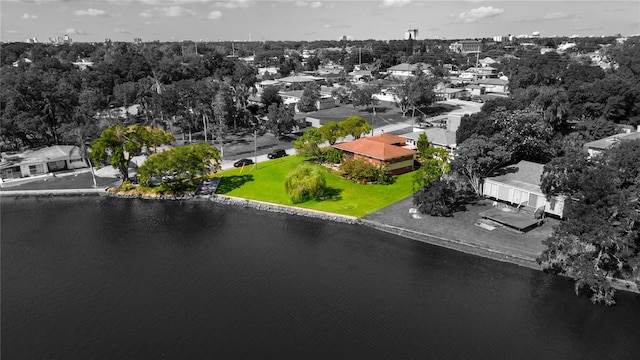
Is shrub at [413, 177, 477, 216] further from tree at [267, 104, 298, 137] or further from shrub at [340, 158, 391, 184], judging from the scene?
tree at [267, 104, 298, 137]

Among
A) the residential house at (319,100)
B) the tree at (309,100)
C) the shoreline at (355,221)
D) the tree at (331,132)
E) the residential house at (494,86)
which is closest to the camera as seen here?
the shoreline at (355,221)

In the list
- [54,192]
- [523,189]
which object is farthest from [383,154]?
[54,192]

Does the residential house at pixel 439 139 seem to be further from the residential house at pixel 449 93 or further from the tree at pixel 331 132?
the residential house at pixel 449 93

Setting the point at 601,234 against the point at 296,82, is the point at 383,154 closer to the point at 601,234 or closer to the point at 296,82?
the point at 601,234

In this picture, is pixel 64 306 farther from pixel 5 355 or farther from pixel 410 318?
pixel 410 318

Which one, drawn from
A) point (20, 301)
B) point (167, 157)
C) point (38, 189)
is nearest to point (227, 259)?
point (20, 301)

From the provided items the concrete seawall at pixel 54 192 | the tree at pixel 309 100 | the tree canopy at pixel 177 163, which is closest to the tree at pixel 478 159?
the tree canopy at pixel 177 163
